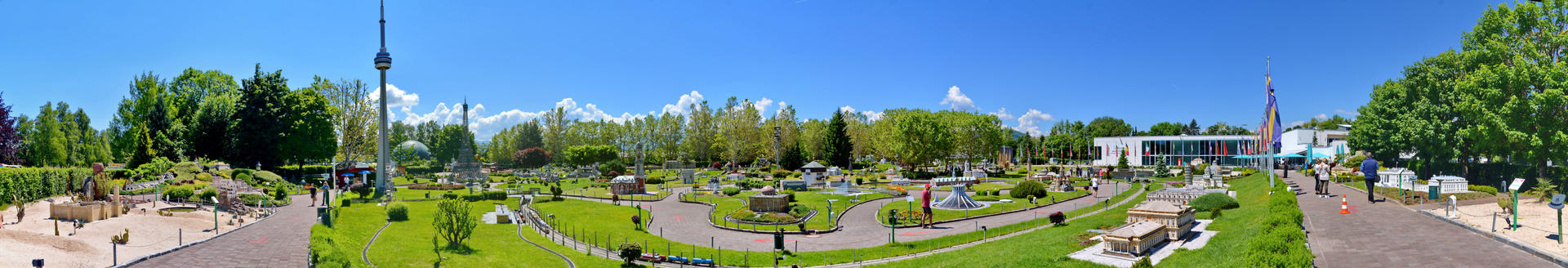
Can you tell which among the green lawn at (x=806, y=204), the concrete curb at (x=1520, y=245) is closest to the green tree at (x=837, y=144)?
the green lawn at (x=806, y=204)

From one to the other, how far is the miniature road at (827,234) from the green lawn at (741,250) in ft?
2.66

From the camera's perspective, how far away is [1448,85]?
124 feet

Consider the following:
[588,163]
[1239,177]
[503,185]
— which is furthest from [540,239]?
[588,163]

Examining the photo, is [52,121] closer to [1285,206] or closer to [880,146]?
[880,146]

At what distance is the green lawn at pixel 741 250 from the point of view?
23828 mm

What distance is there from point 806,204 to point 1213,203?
20464 millimetres

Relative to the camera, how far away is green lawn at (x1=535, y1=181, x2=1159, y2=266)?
2383 centimetres

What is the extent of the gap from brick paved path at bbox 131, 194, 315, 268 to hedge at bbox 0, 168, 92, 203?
376 inches

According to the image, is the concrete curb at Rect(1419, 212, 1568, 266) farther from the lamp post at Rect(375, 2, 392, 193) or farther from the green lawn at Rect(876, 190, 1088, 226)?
the lamp post at Rect(375, 2, 392, 193)

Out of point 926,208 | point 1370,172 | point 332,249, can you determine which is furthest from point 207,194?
point 1370,172

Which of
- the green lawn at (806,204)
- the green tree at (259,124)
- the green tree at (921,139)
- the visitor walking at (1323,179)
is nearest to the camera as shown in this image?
the visitor walking at (1323,179)

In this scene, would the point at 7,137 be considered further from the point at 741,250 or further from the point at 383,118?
the point at 741,250

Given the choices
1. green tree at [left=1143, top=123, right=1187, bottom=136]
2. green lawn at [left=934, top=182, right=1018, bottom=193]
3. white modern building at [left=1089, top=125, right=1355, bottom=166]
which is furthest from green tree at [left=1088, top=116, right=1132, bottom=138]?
green lawn at [left=934, top=182, right=1018, bottom=193]

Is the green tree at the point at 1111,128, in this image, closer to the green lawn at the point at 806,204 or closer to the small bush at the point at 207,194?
the green lawn at the point at 806,204
